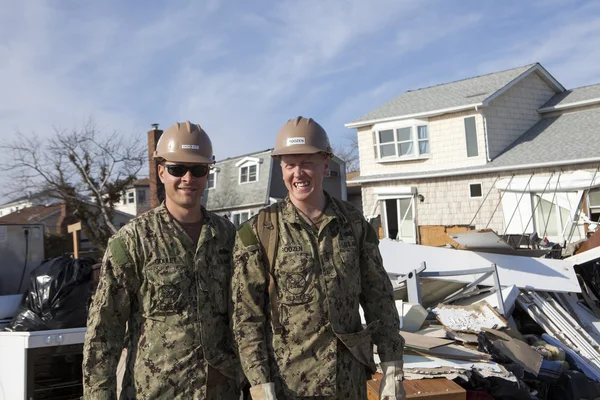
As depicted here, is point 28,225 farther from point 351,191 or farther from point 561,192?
point 351,191

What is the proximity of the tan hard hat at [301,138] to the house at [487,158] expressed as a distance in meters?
13.0

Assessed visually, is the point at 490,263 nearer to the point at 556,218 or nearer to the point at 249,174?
the point at 556,218

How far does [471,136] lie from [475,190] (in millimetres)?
1802

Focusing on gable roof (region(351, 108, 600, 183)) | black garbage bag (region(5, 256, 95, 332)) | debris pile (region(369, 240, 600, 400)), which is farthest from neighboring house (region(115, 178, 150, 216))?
black garbage bag (region(5, 256, 95, 332))

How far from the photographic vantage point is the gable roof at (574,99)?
18.9 metres

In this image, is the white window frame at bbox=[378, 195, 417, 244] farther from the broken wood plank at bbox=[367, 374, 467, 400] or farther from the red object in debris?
the broken wood plank at bbox=[367, 374, 467, 400]

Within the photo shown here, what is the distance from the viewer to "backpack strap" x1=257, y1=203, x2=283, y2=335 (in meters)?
2.52

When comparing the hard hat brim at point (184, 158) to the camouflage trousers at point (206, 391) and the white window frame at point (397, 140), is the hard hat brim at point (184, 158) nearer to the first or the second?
the camouflage trousers at point (206, 391)

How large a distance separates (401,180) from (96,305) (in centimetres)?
1825

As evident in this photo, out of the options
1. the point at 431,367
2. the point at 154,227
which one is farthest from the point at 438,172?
the point at 154,227

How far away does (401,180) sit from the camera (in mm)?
20219

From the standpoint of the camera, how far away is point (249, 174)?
28.4 metres

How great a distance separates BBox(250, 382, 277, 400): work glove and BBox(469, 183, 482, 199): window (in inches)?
677

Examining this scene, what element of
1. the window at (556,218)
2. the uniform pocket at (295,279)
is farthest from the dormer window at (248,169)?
the uniform pocket at (295,279)
